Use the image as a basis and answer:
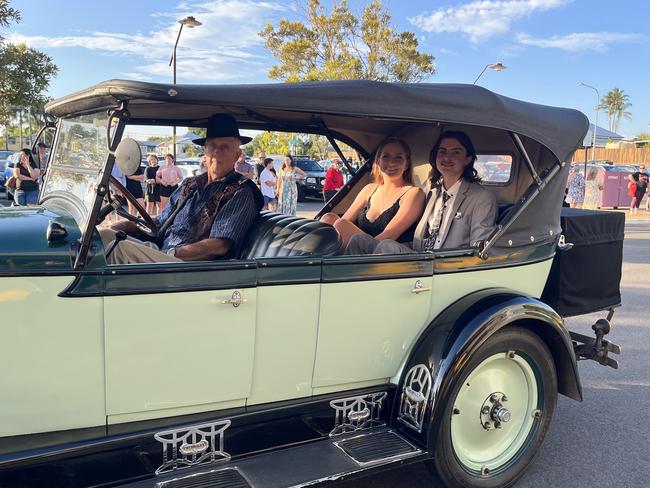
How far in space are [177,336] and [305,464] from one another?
0.75 m

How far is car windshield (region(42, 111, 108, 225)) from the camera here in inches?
97.0

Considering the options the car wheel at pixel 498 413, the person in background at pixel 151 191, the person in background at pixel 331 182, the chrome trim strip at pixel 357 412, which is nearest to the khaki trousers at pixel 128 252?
the chrome trim strip at pixel 357 412

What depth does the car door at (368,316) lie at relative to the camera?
8.10 ft

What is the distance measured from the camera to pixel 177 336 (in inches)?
83.8

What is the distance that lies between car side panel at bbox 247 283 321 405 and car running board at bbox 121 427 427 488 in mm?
245

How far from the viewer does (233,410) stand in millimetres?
2326

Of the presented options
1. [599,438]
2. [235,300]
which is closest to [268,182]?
[599,438]

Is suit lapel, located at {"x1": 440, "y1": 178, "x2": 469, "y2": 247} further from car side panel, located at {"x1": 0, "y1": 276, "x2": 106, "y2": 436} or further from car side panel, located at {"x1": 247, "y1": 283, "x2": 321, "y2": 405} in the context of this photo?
car side panel, located at {"x1": 0, "y1": 276, "x2": 106, "y2": 436}

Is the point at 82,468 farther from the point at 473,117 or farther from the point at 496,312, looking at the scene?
the point at 473,117

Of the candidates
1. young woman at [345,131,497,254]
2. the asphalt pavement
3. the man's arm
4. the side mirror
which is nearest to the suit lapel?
young woman at [345,131,497,254]

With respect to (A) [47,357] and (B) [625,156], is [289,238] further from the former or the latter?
(B) [625,156]

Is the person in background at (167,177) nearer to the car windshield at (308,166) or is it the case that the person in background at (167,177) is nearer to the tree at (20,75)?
the tree at (20,75)

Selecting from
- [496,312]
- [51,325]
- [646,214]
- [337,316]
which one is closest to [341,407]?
[337,316]

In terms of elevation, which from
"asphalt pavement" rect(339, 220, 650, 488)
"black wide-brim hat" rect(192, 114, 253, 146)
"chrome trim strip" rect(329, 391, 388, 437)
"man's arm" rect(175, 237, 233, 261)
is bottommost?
"asphalt pavement" rect(339, 220, 650, 488)
